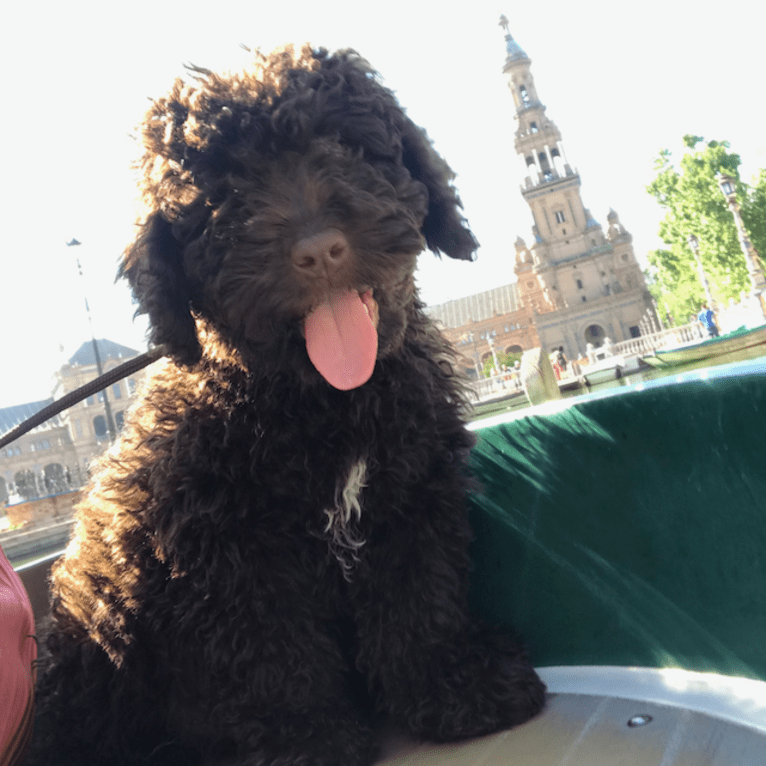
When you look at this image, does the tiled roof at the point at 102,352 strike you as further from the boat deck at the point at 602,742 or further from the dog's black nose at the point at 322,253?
the boat deck at the point at 602,742

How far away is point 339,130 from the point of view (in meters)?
1.94

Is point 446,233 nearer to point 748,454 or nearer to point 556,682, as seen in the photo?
point 748,454

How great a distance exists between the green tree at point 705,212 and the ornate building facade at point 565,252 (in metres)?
43.4

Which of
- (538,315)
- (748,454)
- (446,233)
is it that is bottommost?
(748,454)

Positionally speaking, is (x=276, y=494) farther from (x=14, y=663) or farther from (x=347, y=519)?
(x=14, y=663)

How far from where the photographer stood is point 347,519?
1.88 meters

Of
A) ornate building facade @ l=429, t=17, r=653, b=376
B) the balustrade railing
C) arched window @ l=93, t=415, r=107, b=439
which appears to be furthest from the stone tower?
arched window @ l=93, t=415, r=107, b=439

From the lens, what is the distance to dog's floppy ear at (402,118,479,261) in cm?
213

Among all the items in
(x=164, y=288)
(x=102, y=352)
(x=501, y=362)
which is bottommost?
(x=164, y=288)

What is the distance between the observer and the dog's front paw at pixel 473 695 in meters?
1.83

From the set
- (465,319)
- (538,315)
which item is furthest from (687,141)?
(465,319)

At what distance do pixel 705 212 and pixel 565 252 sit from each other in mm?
50783

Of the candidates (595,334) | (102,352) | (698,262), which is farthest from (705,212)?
(102,352)

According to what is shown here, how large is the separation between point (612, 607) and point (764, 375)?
843 millimetres
